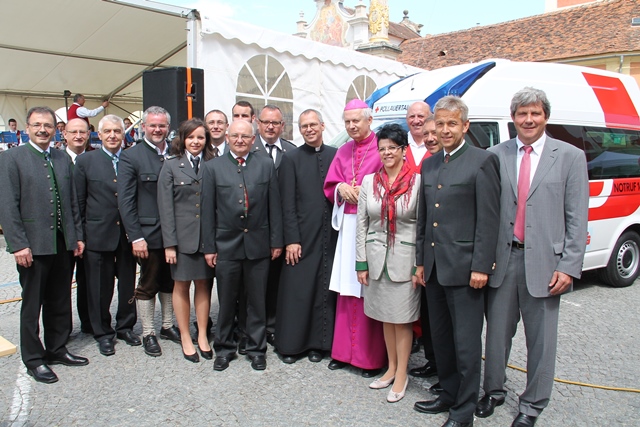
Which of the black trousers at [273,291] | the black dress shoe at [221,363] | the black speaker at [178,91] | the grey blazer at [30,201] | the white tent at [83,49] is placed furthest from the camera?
the white tent at [83,49]

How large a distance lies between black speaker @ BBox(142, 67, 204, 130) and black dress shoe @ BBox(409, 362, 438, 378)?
445 centimetres

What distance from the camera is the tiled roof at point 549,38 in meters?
25.3

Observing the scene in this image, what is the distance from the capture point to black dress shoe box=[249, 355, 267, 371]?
14.0 feet

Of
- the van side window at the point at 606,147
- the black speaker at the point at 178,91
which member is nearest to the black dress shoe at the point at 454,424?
the van side window at the point at 606,147

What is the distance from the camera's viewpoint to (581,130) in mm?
6172

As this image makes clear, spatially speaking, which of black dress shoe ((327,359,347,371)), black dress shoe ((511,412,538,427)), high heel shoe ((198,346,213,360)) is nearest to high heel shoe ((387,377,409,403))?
black dress shoe ((327,359,347,371))

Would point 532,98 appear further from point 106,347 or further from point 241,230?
point 106,347

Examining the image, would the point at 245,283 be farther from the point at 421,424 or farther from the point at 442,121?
the point at 442,121

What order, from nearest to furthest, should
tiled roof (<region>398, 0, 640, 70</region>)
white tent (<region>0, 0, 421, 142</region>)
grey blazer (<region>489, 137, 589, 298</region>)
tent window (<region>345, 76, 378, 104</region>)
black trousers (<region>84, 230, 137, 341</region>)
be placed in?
grey blazer (<region>489, 137, 589, 298</region>) → black trousers (<region>84, 230, 137, 341</region>) → white tent (<region>0, 0, 421, 142</region>) → tent window (<region>345, 76, 378, 104</region>) → tiled roof (<region>398, 0, 640, 70</region>)

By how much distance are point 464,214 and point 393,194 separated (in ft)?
1.76

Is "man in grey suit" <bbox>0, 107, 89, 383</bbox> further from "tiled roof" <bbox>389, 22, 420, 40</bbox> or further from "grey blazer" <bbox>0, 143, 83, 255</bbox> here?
"tiled roof" <bbox>389, 22, 420, 40</bbox>

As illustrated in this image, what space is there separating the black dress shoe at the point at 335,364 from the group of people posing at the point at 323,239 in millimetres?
16

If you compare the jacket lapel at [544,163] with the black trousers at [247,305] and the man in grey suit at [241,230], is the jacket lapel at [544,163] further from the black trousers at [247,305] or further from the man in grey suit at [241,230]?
the black trousers at [247,305]

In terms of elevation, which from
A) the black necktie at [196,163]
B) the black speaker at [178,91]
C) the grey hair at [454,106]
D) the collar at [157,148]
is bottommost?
the black necktie at [196,163]
